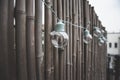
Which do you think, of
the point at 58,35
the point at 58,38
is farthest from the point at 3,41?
the point at 58,38

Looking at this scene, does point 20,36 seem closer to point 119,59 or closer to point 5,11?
point 5,11

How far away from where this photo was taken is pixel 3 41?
1.47 metres

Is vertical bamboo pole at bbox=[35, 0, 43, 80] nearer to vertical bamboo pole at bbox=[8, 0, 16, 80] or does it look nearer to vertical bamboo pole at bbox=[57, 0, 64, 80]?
vertical bamboo pole at bbox=[8, 0, 16, 80]

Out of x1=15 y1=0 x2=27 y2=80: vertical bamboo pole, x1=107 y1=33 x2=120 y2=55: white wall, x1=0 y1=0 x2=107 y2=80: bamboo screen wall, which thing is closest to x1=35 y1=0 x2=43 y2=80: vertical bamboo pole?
x1=0 y1=0 x2=107 y2=80: bamboo screen wall

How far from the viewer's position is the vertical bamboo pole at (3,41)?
146 cm

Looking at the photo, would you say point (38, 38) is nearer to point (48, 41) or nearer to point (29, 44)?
point (29, 44)

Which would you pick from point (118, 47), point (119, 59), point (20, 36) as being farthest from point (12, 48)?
point (118, 47)

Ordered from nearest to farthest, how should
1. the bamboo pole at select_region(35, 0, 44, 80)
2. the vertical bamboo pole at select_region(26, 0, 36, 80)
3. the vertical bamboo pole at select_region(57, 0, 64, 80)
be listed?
1. the vertical bamboo pole at select_region(26, 0, 36, 80)
2. the bamboo pole at select_region(35, 0, 44, 80)
3. the vertical bamboo pole at select_region(57, 0, 64, 80)

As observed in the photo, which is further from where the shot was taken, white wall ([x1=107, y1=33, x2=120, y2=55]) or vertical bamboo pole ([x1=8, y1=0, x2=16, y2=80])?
white wall ([x1=107, y1=33, x2=120, y2=55])

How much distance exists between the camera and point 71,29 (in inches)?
117

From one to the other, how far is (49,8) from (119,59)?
8379mm

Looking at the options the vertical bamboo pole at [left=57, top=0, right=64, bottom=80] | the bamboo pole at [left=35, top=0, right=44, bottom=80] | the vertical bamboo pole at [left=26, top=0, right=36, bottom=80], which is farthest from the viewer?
the vertical bamboo pole at [left=57, top=0, right=64, bottom=80]

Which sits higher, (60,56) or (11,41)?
(11,41)

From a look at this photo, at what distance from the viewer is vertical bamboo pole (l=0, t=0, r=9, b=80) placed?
57.3 inches
